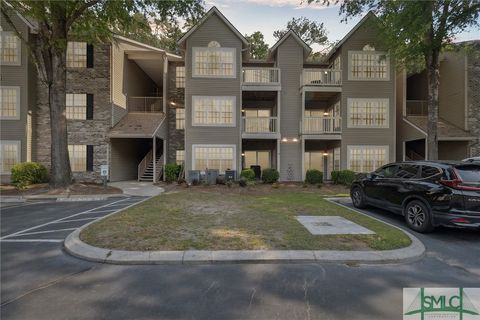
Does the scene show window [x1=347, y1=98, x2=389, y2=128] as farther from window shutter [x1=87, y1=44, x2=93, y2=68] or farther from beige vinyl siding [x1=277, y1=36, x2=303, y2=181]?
window shutter [x1=87, y1=44, x2=93, y2=68]

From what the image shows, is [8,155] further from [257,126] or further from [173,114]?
[257,126]

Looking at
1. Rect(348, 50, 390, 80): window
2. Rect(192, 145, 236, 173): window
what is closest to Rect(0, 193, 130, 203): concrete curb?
Rect(192, 145, 236, 173): window

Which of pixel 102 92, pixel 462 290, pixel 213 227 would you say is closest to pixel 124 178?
pixel 102 92

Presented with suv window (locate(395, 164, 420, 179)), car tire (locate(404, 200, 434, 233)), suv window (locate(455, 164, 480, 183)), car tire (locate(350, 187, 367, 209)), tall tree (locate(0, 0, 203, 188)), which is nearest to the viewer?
suv window (locate(455, 164, 480, 183))

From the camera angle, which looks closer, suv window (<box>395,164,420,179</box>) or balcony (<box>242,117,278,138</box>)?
suv window (<box>395,164,420,179</box>)

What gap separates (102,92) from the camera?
1652 centimetres

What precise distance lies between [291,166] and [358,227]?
34.9ft

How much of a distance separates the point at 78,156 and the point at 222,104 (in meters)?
9.98

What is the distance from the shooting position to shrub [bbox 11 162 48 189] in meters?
13.7

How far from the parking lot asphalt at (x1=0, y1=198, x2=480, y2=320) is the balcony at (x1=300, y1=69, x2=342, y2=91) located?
12.9 metres

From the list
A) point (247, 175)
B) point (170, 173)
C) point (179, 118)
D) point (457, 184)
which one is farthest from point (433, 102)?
point (179, 118)

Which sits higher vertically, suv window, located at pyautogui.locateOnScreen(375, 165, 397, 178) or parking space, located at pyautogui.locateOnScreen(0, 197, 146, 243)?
suv window, located at pyautogui.locateOnScreen(375, 165, 397, 178)

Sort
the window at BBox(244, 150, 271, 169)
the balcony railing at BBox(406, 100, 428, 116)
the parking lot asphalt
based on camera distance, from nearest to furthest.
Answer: the parking lot asphalt → the balcony railing at BBox(406, 100, 428, 116) → the window at BBox(244, 150, 271, 169)

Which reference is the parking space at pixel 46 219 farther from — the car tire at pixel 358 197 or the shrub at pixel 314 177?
the shrub at pixel 314 177
